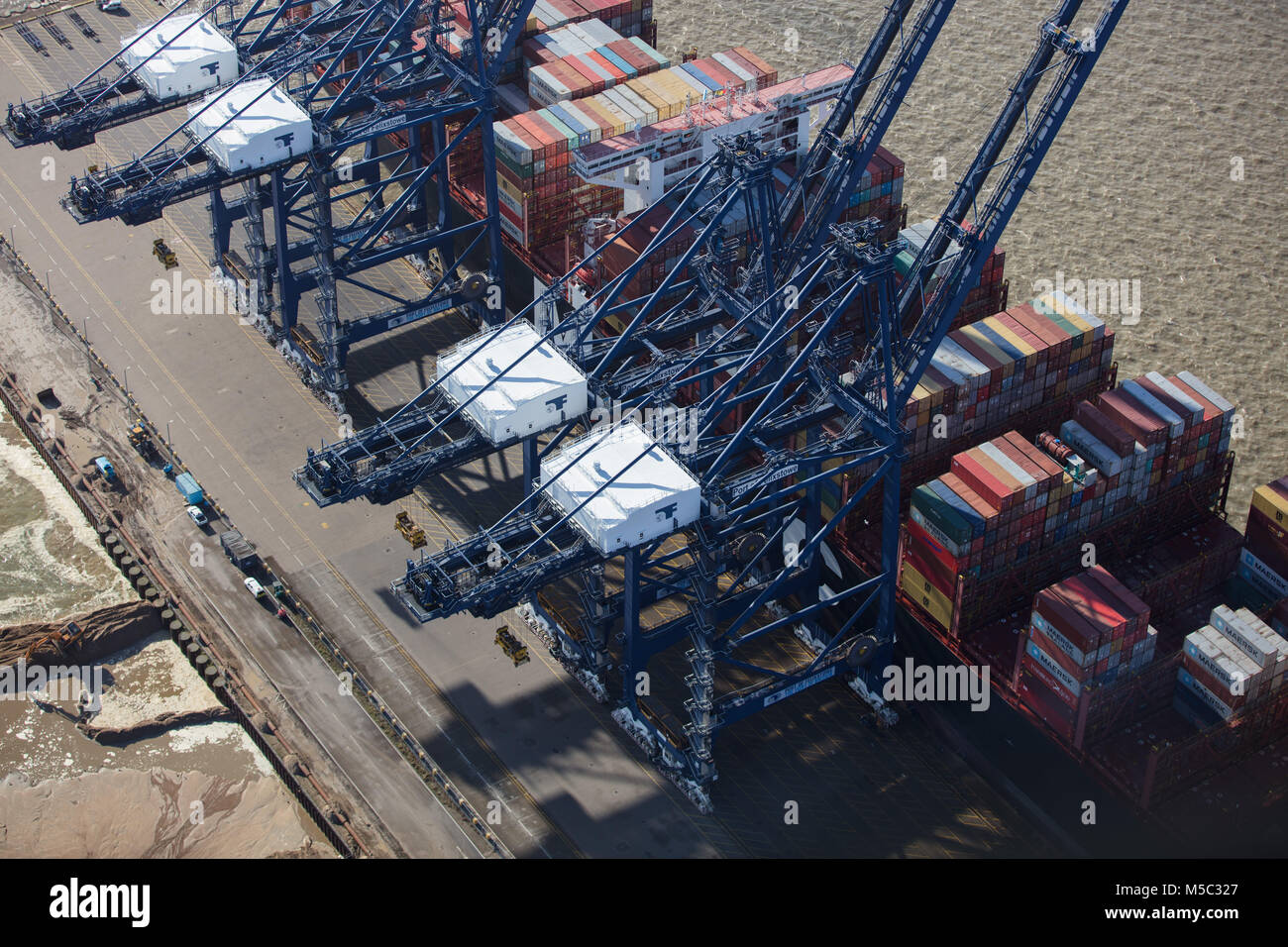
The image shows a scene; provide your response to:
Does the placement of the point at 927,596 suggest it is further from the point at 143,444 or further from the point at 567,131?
the point at 143,444

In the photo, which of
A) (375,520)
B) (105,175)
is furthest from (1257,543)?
(105,175)

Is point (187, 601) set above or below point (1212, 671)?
below

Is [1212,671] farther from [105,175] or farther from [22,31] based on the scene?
[22,31]

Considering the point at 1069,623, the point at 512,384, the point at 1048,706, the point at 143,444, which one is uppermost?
the point at 512,384

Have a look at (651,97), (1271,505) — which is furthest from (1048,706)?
(651,97)

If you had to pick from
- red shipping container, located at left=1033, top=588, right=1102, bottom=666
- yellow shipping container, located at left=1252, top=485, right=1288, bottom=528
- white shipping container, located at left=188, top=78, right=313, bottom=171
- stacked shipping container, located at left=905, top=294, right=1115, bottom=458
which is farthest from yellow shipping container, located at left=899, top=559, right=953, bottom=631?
white shipping container, located at left=188, top=78, right=313, bottom=171

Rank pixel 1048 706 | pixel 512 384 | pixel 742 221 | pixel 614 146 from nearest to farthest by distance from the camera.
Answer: pixel 1048 706, pixel 512 384, pixel 742 221, pixel 614 146

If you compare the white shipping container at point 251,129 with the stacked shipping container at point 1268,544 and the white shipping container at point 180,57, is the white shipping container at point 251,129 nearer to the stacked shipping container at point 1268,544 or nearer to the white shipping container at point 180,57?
the white shipping container at point 180,57

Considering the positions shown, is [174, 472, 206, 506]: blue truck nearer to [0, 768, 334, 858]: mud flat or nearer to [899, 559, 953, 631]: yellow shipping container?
[0, 768, 334, 858]: mud flat
